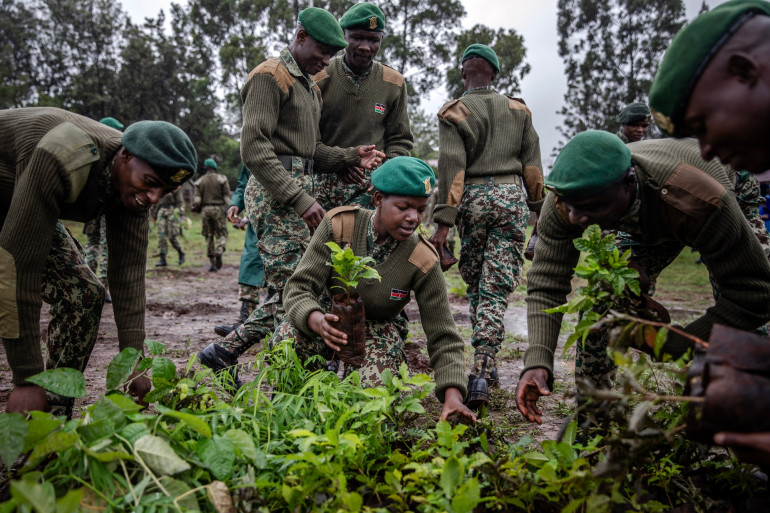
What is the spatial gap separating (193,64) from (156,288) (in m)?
29.5

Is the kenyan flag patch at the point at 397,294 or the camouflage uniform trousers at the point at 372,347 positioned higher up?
→ the kenyan flag patch at the point at 397,294

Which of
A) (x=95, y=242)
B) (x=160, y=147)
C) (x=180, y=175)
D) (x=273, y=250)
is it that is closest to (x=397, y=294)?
(x=273, y=250)

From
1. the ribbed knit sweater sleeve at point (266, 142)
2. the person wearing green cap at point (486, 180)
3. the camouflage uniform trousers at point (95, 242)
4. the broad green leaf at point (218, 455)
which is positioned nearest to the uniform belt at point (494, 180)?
the person wearing green cap at point (486, 180)

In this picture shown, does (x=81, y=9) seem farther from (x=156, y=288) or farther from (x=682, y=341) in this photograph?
(x=682, y=341)

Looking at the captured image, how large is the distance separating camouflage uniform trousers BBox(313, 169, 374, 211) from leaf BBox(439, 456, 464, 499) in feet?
8.89

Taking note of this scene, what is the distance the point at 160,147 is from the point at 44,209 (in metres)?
0.53

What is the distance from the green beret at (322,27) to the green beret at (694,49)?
2431 millimetres

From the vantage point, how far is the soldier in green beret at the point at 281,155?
11.5 feet

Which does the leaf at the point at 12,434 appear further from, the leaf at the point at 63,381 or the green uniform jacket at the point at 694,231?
the green uniform jacket at the point at 694,231

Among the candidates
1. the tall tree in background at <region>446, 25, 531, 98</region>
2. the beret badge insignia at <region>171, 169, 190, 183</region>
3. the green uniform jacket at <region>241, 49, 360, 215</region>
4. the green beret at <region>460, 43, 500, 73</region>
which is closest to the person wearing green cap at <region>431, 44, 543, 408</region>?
the green beret at <region>460, 43, 500, 73</region>

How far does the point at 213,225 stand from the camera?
11.1 metres

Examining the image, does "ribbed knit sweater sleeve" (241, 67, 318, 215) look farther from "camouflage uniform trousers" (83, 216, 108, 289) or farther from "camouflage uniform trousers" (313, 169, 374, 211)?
"camouflage uniform trousers" (83, 216, 108, 289)

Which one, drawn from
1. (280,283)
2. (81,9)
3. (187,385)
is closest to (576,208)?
(187,385)

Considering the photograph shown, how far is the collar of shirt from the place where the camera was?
3645 mm
